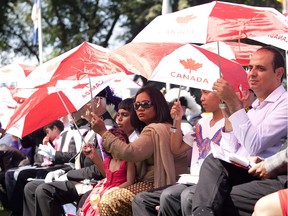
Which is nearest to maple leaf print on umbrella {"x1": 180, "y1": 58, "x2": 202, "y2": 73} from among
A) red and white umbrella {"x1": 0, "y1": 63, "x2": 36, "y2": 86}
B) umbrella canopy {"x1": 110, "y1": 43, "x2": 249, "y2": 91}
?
umbrella canopy {"x1": 110, "y1": 43, "x2": 249, "y2": 91}

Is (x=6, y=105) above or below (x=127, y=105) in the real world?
below

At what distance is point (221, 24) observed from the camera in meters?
5.93

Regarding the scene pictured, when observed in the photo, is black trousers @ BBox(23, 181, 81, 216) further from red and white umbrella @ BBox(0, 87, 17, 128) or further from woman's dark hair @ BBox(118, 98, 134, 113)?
red and white umbrella @ BBox(0, 87, 17, 128)

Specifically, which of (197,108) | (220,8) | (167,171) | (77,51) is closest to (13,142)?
(197,108)

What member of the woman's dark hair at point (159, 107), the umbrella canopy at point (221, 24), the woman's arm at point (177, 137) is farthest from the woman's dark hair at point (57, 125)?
the umbrella canopy at point (221, 24)

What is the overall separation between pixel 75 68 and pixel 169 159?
4.39 feet

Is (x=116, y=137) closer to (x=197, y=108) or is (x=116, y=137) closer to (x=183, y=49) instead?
(x=183, y=49)

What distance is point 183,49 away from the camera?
7598mm

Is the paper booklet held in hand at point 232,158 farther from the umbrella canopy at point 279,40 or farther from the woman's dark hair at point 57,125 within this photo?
the woman's dark hair at point 57,125

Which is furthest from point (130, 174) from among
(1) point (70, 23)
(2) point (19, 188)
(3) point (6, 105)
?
(1) point (70, 23)

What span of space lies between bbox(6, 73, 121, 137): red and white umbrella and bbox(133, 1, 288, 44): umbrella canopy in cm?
156

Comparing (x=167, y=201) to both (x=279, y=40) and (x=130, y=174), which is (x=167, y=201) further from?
(x=279, y=40)

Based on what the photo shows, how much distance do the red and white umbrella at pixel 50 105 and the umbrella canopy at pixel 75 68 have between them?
0.22m

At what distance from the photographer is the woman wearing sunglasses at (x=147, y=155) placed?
6660 mm
